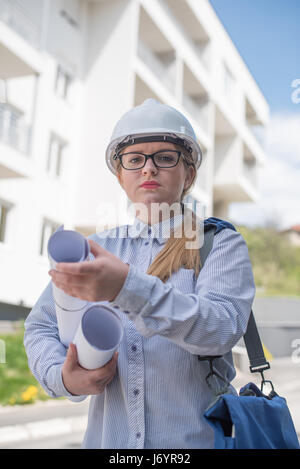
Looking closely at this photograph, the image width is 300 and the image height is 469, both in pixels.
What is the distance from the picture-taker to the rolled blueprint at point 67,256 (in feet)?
2.95

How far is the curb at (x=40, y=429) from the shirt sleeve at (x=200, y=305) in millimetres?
4029

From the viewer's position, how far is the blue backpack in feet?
3.14

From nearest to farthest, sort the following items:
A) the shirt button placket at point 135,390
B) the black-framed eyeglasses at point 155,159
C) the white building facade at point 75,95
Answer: the shirt button placket at point 135,390
the black-framed eyeglasses at point 155,159
the white building facade at point 75,95

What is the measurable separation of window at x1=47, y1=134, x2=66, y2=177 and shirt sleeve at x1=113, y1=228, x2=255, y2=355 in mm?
9101

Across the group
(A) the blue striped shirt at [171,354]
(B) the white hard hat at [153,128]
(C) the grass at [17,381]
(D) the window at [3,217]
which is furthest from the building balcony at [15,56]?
(A) the blue striped shirt at [171,354]

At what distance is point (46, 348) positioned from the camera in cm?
115

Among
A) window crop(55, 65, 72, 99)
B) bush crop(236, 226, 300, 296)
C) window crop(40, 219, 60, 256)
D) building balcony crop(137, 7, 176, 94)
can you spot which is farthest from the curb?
bush crop(236, 226, 300, 296)

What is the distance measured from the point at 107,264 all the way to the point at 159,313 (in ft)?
0.46

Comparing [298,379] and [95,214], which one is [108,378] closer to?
[298,379]

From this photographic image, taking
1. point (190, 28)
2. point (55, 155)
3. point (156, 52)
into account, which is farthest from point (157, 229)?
point (190, 28)

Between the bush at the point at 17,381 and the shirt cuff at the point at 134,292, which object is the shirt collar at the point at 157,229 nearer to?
the shirt cuff at the point at 134,292

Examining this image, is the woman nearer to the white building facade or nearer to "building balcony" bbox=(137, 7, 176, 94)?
the white building facade

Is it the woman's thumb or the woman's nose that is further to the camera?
the woman's nose

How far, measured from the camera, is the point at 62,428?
4.99 m
